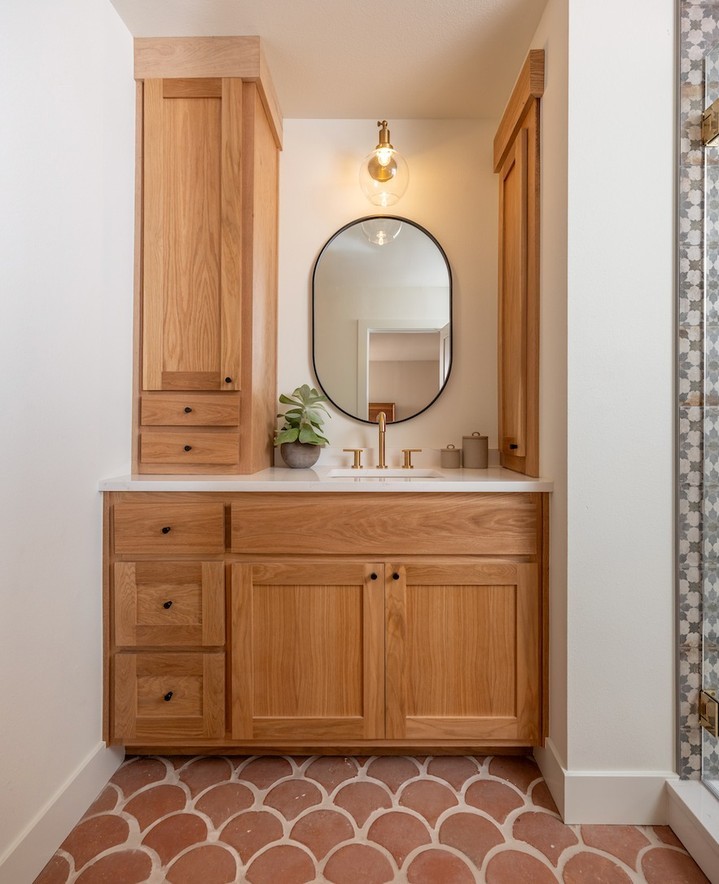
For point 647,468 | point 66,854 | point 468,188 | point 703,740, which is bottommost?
point 66,854

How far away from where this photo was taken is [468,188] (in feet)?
7.48

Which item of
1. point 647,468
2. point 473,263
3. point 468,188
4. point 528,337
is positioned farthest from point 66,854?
point 468,188

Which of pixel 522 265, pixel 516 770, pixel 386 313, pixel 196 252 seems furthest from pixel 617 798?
pixel 196 252

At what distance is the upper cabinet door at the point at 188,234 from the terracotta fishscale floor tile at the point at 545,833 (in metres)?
1.53

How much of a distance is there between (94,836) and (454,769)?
1011 mm

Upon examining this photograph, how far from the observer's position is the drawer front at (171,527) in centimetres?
163

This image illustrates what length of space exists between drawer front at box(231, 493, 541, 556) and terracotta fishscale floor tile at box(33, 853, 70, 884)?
0.84 m

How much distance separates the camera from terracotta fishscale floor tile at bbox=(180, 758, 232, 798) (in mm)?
1577

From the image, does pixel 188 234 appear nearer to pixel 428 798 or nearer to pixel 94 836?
pixel 94 836

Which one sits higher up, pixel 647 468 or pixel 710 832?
pixel 647 468

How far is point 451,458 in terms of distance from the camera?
2182 millimetres

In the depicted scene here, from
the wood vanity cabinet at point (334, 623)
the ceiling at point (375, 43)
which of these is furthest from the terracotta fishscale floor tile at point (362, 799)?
the ceiling at point (375, 43)

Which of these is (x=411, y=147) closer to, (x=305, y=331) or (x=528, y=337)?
(x=305, y=331)

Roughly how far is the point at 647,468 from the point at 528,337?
1.91 feet
